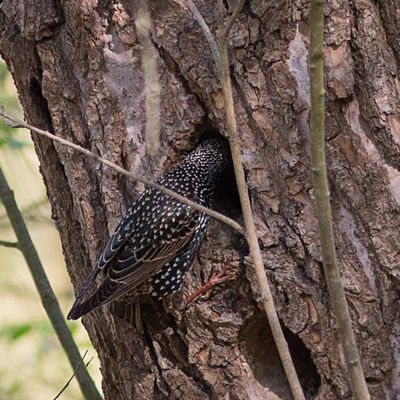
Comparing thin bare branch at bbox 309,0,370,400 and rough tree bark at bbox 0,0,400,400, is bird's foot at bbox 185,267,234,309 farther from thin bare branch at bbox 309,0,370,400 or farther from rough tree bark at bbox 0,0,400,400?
thin bare branch at bbox 309,0,370,400

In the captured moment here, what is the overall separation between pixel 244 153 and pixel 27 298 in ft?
14.7

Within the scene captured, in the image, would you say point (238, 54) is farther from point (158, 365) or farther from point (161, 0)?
point (158, 365)

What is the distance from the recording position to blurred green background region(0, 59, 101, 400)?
572 centimetres

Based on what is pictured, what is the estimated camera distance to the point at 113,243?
3803 millimetres

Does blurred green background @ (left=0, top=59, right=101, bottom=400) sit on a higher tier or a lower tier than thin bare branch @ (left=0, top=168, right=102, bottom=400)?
higher

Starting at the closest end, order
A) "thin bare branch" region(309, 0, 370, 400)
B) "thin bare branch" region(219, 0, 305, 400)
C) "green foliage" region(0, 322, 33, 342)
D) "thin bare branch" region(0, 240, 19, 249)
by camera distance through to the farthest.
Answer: "thin bare branch" region(309, 0, 370, 400)
"thin bare branch" region(219, 0, 305, 400)
"thin bare branch" region(0, 240, 19, 249)
"green foliage" region(0, 322, 33, 342)

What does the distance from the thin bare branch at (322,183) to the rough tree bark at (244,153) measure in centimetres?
100

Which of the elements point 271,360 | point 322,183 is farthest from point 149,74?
point 322,183

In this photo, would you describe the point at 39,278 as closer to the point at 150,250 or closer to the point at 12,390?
the point at 150,250

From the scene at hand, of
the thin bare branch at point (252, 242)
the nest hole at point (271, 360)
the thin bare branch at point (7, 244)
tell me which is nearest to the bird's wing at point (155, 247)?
the nest hole at point (271, 360)

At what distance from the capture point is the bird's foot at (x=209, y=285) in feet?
12.0

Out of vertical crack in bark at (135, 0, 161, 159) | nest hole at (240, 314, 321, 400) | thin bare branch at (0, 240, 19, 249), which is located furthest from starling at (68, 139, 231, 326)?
thin bare branch at (0, 240, 19, 249)

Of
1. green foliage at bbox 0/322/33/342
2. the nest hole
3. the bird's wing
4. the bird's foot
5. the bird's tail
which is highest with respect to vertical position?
green foliage at bbox 0/322/33/342

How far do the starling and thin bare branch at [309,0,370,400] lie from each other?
4.33 feet
